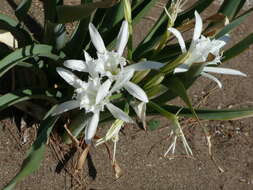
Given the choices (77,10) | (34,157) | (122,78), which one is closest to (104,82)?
(122,78)

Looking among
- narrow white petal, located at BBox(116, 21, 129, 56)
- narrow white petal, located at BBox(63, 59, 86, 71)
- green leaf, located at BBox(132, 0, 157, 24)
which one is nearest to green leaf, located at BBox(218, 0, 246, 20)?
green leaf, located at BBox(132, 0, 157, 24)

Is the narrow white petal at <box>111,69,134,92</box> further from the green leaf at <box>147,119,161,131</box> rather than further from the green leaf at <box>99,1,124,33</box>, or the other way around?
the green leaf at <box>147,119,161,131</box>

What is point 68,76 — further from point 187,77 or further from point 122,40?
point 187,77

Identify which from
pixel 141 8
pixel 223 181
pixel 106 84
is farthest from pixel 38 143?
pixel 223 181

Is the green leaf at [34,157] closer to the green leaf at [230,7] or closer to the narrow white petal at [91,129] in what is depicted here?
the narrow white petal at [91,129]

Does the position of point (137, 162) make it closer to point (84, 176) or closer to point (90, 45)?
point (84, 176)

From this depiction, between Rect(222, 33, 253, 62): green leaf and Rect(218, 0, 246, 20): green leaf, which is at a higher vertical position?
Rect(218, 0, 246, 20): green leaf
